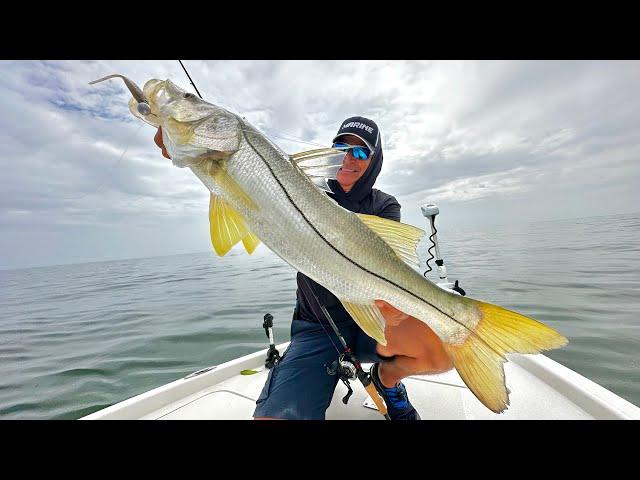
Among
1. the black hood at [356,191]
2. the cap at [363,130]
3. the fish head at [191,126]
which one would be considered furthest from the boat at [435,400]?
the fish head at [191,126]

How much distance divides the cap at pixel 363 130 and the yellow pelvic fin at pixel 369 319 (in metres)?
2.42

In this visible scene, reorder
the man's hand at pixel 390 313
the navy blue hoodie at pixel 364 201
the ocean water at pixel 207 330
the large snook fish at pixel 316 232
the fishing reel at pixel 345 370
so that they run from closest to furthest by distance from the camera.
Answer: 1. the large snook fish at pixel 316 232
2. the man's hand at pixel 390 313
3. the fishing reel at pixel 345 370
4. the navy blue hoodie at pixel 364 201
5. the ocean water at pixel 207 330

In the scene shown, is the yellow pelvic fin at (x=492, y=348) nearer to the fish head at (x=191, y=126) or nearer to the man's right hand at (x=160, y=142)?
the fish head at (x=191, y=126)

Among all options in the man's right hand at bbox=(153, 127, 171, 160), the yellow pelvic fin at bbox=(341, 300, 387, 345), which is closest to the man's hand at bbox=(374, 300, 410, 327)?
the yellow pelvic fin at bbox=(341, 300, 387, 345)

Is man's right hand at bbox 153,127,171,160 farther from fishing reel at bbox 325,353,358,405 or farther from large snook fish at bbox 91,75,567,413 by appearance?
fishing reel at bbox 325,353,358,405

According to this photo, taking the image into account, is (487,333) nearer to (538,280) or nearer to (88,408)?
(88,408)

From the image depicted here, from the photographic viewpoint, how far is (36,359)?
7594 mm

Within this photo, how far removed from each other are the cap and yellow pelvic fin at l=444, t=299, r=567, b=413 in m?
2.48

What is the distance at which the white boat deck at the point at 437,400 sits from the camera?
2.74 meters

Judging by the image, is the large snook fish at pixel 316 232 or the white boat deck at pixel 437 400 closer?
the large snook fish at pixel 316 232

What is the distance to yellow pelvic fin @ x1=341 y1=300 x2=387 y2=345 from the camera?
1648 mm

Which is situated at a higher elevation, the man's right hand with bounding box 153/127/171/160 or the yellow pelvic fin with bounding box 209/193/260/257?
the man's right hand with bounding box 153/127/171/160

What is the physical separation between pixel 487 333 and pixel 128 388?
600cm
